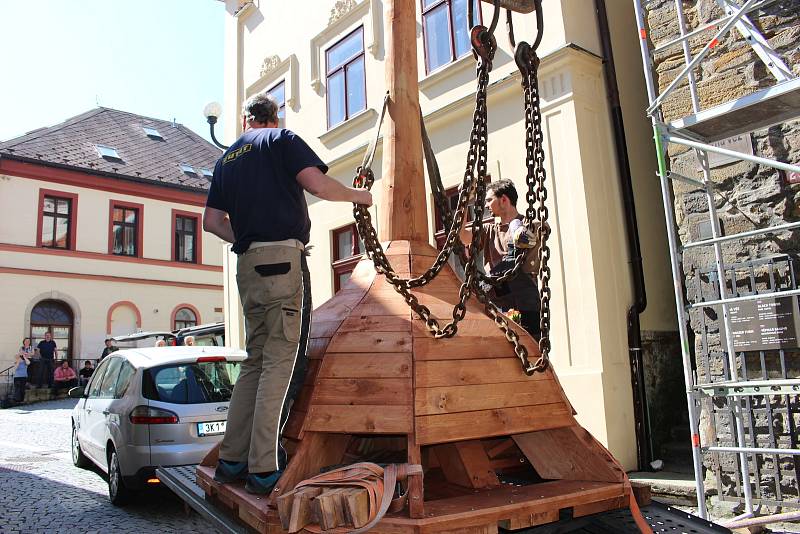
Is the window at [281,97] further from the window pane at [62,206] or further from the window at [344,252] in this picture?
the window pane at [62,206]

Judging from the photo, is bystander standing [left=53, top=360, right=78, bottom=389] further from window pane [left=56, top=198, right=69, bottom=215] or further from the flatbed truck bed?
the flatbed truck bed

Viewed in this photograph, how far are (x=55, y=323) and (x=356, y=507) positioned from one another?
25.6 meters

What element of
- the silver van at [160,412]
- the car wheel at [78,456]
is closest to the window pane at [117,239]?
the car wheel at [78,456]

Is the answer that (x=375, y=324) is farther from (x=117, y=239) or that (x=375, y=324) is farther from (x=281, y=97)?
(x=117, y=239)

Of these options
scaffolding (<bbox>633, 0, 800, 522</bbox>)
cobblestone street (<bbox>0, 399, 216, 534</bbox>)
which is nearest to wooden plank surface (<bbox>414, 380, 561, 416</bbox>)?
scaffolding (<bbox>633, 0, 800, 522</bbox>)

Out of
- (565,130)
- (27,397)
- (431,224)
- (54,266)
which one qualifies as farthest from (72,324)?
(565,130)

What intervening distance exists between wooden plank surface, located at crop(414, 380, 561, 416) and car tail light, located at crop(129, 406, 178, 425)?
4.06 m

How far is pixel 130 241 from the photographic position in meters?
26.5

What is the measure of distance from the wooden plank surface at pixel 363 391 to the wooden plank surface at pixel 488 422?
0.13 meters

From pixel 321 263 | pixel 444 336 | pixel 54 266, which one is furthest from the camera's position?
pixel 54 266

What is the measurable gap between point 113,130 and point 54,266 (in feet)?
28.0

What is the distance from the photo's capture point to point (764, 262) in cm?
491

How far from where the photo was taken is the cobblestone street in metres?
5.45

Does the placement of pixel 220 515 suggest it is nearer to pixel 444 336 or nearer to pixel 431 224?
pixel 444 336
